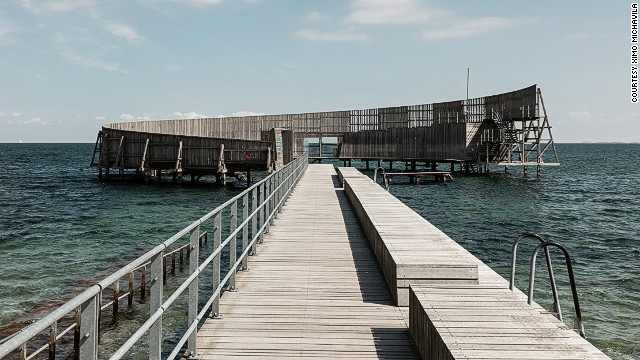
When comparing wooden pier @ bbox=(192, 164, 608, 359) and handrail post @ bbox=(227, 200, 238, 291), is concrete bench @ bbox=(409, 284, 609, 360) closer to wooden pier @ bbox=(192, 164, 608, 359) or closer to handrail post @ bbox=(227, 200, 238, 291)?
wooden pier @ bbox=(192, 164, 608, 359)

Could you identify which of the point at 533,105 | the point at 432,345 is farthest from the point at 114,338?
the point at 533,105

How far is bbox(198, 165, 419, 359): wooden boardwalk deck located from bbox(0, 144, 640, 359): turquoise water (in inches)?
174

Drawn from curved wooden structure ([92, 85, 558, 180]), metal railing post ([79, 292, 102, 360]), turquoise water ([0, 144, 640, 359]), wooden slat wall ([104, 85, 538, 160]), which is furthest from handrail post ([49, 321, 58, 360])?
wooden slat wall ([104, 85, 538, 160])

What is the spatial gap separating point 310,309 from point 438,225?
18210 mm

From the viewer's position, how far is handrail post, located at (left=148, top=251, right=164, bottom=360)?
11.5ft

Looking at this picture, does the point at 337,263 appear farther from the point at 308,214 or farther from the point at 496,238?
the point at 496,238

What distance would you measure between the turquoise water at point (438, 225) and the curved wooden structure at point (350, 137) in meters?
2.78

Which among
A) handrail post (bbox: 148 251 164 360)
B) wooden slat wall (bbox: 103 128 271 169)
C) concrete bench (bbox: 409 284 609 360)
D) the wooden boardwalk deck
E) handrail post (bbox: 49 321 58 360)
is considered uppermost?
wooden slat wall (bbox: 103 128 271 169)

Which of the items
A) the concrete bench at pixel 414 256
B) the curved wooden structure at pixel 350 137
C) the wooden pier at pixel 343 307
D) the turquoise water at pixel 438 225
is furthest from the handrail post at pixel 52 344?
the curved wooden structure at pixel 350 137

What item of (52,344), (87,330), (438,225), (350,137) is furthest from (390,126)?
(87,330)

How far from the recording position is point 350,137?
65.9 metres

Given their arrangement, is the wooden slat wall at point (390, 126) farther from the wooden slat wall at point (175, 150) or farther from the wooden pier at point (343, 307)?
the wooden pier at point (343, 307)

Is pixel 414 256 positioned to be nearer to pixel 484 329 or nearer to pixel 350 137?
pixel 484 329

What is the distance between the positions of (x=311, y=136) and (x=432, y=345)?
6162cm
